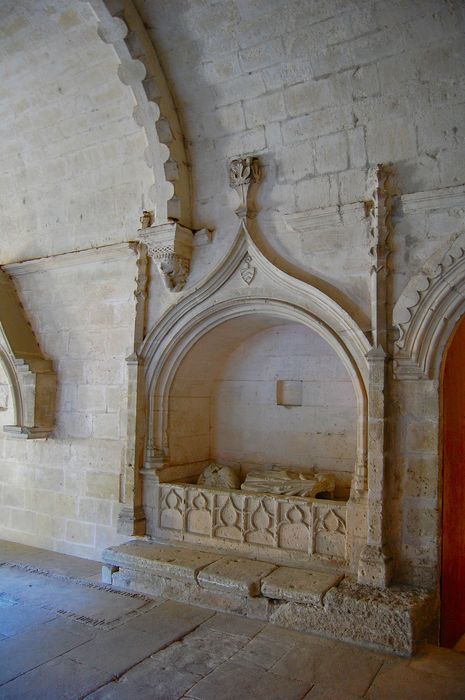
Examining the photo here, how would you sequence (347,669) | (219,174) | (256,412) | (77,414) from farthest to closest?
(77,414)
(256,412)
(219,174)
(347,669)

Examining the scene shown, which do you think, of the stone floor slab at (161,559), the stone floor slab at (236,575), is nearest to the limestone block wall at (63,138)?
the stone floor slab at (161,559)

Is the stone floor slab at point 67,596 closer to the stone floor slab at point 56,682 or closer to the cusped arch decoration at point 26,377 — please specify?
the stone floor slab at point 56,682

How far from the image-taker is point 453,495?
3.96 meters

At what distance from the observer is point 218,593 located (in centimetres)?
376

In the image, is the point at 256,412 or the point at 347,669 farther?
the point at 256,412

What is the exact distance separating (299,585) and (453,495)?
1345 mm

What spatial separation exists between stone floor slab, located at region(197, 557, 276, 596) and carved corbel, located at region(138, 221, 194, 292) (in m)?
2.24

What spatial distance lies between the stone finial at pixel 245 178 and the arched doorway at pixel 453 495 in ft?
6.03

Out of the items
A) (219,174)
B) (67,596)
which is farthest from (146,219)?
(67,596)

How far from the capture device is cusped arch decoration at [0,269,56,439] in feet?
17.1

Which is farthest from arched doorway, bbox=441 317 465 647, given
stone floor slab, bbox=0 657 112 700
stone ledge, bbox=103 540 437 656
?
stone floor slab, bbox=0 657 112 700

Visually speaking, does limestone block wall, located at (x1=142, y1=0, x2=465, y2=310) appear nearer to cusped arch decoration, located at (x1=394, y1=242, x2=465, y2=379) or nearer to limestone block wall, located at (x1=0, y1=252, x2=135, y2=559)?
cusped arch decoration, located at (x1=394, y1=242, x2=465, y2=379)

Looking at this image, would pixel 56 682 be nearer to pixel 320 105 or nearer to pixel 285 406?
pixel 285 406

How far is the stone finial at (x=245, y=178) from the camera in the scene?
426cm
